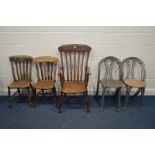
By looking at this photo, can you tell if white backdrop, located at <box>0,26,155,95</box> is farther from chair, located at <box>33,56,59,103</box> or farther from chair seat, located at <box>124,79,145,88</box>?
chair seat, located at <box>124,79,145,88</box>

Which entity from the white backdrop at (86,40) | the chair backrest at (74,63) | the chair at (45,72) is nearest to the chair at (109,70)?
the white backdrop at (86,40)

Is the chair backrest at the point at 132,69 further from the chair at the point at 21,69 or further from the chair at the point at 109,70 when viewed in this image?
the chair at the point at 21,69

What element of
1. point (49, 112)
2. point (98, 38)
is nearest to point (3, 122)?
point (49, 112)

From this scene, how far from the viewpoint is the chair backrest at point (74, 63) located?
3.23 meters

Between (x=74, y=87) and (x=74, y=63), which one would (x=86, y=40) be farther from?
(x=74, y=87)

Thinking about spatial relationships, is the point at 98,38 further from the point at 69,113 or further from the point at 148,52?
the point at 69,113

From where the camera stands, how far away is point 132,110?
10.3 ft

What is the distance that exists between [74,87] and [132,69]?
3.83 ft

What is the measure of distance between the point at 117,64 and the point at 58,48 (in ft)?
3.57

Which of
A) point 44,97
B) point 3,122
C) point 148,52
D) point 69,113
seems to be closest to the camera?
point 3,122

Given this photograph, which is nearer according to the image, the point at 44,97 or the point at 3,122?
the point at 3,122

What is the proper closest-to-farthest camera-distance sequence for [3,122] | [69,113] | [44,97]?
[3,122] → [69,113] → [44,97]

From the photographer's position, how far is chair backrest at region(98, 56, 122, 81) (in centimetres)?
331

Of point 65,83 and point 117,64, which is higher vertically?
point 117,64
